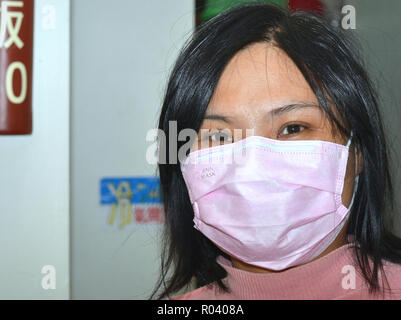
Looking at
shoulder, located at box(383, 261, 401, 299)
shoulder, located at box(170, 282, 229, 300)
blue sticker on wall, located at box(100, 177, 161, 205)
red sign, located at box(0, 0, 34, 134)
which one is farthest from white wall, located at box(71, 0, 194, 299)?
shoulder, located at box(383, 261, 401, 299)

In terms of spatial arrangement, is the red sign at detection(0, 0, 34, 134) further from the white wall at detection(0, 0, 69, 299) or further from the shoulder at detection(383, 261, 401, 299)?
the shoulder at detection(383, 261, 401, 299)

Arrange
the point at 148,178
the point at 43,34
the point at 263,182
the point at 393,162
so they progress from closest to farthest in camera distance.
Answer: the point at 263,182
the point at 393,162
the point at 43,34
the point at 148,178

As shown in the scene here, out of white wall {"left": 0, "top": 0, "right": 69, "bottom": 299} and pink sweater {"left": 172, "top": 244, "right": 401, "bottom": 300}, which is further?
white wall {"left": 0, "top": 0, "right": 69, "bottom": 299}

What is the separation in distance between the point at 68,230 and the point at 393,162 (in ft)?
2.87

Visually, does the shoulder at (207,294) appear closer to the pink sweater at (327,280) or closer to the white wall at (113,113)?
the pink sweater at (327,280)

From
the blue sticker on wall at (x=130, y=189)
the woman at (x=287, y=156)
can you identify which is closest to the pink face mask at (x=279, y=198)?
the woman at (x=287, y=156)

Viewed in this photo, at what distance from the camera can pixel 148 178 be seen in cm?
135

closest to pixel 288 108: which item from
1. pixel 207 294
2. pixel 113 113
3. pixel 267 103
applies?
pixel 267 103

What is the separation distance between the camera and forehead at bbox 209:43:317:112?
2.13 feet

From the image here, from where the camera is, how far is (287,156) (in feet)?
2.18

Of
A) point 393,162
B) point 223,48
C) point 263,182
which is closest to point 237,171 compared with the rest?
point 263,182

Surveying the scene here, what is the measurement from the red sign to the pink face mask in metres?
0.70

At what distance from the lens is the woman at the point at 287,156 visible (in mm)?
655

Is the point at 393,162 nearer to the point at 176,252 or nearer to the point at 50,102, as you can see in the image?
the point at 176,252
